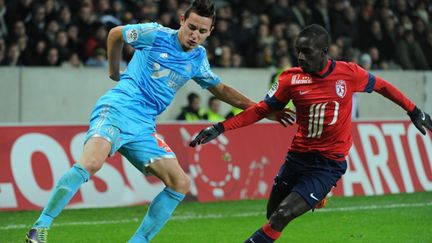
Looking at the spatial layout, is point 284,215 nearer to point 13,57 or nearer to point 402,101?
point 402,101

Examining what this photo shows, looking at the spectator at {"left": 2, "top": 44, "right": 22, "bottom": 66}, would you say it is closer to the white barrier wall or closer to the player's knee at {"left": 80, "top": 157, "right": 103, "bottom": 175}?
the white barrier wall

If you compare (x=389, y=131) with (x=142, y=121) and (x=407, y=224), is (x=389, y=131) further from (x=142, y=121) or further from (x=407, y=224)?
(x=142, y=121)

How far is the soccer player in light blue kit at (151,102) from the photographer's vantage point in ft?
23.3

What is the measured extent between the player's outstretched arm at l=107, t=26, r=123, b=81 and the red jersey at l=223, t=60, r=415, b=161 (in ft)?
3.75

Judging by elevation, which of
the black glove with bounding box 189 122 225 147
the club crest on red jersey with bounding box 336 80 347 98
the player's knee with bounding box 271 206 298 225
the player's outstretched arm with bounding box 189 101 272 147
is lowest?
the player's knee with bounding box 271 206 298 225

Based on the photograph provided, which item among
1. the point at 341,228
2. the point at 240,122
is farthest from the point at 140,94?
the point at 341,228

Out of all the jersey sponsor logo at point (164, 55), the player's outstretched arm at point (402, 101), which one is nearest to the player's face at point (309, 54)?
the player's outstretched arm at point (402, 101)

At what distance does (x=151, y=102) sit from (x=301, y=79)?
1214mm

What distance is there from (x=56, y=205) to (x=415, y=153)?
812 centimetres

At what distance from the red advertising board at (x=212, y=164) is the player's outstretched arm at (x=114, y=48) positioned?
389 cm

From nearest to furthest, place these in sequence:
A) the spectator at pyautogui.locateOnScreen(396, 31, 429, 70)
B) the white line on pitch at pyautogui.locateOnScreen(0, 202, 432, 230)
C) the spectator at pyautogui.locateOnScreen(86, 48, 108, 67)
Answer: the white line on pitch at pyautogui.locateOnScreen(0, 202, 432, 230) → the spectator at pyautogui.locateOnScreen(86, 48, 108, 67) → the spectator at pyautogui.locateOnScreen(396, 31, 429, 70)

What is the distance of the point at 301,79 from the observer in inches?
285

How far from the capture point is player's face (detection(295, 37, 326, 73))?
700 cm

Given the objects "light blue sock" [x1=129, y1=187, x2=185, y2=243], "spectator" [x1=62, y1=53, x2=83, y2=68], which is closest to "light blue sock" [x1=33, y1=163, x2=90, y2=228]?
"light blue sock" [x1=129, y1=187, x2=185, y2=243]
